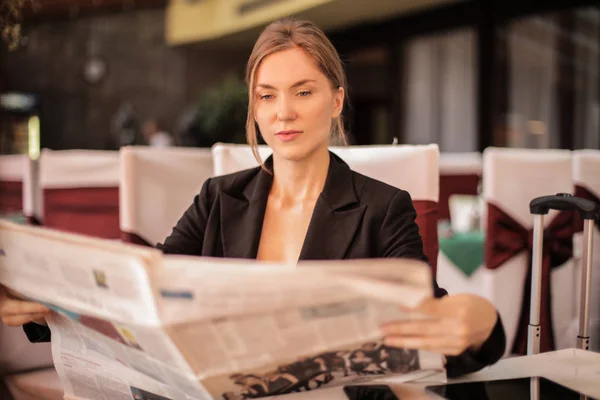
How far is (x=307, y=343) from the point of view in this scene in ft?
1.93

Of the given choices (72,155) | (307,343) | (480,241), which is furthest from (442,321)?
(480,241)

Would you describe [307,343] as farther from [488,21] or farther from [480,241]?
[488,21]

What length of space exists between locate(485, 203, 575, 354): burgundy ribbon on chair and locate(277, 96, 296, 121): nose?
116 cm

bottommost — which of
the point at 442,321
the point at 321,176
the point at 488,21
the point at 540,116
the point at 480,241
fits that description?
the point at 480,241

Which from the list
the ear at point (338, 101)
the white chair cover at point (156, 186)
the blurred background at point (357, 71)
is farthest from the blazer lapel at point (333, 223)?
the blurred background at point (357, 71)

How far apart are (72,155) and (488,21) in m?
4.82

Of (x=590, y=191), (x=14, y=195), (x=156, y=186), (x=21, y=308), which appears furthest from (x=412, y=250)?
(x=14, y=195)

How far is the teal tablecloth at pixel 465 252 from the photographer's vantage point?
2.49 meters

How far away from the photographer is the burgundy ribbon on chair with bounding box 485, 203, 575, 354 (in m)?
1.76

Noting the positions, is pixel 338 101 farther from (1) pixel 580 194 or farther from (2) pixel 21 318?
(1) pixel 580 194

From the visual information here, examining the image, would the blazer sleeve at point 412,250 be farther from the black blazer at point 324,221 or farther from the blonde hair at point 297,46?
the blonde hair at point 297,46

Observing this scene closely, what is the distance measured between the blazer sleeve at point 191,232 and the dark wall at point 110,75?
7375 millimetres

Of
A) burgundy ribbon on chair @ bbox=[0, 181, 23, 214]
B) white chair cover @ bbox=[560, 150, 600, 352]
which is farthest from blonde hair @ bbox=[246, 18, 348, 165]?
burgundy ribbon on chair @ bbox=[0, 181, 23, 214]

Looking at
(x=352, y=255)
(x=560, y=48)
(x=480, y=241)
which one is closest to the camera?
(x=352, y=255)
